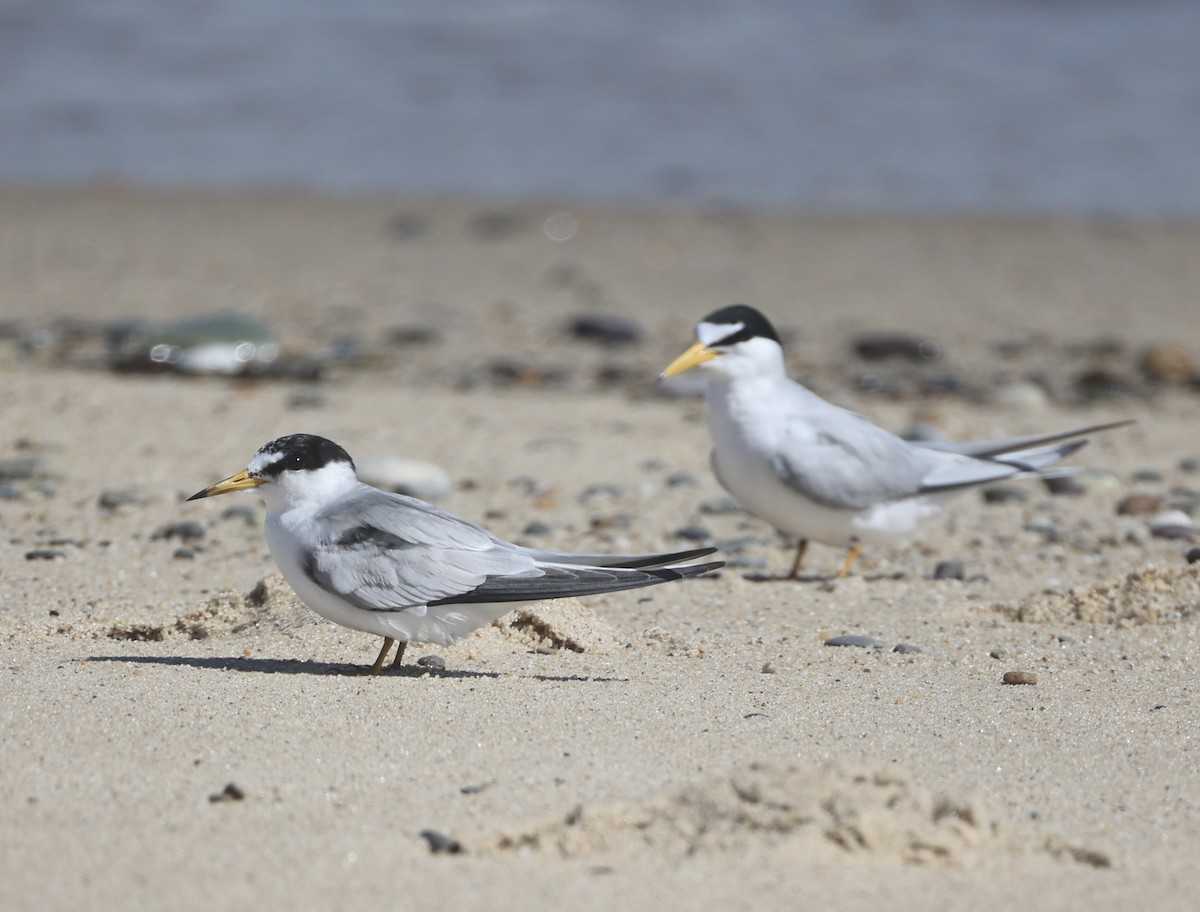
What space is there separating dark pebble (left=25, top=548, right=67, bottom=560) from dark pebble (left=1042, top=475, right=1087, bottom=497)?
388 cm

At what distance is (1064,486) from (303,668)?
3.67 metres

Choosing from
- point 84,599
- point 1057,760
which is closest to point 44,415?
point 84,599

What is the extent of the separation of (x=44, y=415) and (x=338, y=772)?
14.2ft

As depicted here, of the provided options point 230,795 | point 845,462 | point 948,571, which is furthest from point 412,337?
point 230,795

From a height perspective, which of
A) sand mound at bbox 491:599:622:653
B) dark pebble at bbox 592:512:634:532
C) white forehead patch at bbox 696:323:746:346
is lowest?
dark pebble at bbox 592:512:634:532

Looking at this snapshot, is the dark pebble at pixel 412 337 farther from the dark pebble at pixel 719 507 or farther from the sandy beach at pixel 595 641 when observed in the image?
the dark pebble at pixel 719 507

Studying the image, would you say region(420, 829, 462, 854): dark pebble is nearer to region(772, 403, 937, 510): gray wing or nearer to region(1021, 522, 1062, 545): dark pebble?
region(772, 403, 937, 510): gray wing

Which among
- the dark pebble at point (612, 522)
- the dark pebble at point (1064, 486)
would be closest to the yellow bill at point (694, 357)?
the dark pebble at point (612, 522)

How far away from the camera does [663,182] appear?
1324cm

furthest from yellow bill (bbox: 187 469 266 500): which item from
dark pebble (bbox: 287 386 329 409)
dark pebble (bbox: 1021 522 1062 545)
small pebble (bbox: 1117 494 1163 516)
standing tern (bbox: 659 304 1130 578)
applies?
small pebble (bbox: 1117 494 1163 516)

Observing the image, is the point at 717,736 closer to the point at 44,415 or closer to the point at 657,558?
the point at 657,558

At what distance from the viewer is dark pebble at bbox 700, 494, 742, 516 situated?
248 inches

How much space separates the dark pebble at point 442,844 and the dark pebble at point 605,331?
249 inches

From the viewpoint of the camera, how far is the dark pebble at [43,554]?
5.23 meters
